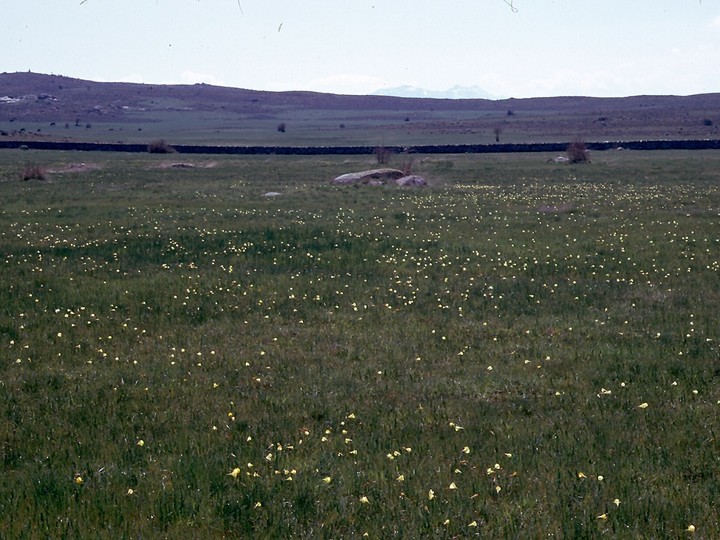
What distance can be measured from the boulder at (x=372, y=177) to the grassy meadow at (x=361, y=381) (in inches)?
809

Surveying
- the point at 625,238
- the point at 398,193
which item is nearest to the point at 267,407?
the point at 625,238

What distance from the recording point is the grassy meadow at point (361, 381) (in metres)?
7.39

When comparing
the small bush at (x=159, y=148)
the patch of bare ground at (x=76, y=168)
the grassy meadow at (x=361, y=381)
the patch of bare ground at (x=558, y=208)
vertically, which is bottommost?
the grassy meadow at (x=361, y=381)

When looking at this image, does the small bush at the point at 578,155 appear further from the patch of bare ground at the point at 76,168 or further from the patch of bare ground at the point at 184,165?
Result: the patch of bare ground at the point at 76,168

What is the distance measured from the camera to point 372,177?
160 ft

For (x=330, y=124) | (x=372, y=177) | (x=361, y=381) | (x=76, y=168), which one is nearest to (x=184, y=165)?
(x=76, y=168)

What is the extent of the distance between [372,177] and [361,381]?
124ft

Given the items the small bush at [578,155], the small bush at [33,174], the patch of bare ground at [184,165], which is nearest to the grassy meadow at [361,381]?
the small bush at [33,174]

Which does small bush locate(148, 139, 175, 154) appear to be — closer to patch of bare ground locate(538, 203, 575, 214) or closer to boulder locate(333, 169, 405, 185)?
boulder locate(333, 169, 405, 185)

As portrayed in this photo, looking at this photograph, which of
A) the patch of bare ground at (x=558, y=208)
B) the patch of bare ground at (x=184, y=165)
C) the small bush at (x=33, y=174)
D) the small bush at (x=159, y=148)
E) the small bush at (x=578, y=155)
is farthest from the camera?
the small bush at (x=159, y=148)

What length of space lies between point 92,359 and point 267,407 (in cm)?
365

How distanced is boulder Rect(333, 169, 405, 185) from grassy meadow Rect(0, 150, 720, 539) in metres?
20.6

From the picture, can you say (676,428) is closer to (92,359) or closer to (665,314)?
(665,314)

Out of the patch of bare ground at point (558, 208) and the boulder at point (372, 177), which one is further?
the boulder at point (372, 177)
